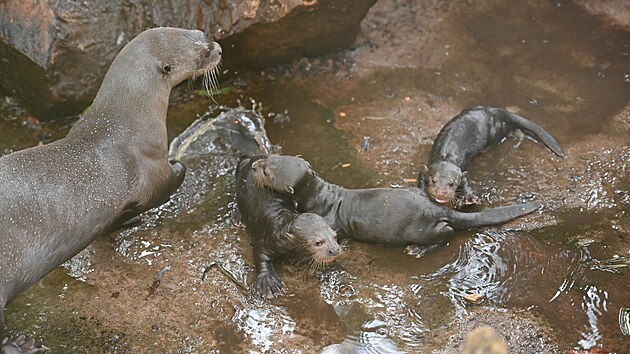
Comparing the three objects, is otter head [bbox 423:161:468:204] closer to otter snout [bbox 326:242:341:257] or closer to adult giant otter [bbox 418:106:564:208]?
adult giant otter [bbox 418:106:564:208]

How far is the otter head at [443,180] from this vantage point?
4.61 meters

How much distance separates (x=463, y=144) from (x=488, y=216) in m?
0.61

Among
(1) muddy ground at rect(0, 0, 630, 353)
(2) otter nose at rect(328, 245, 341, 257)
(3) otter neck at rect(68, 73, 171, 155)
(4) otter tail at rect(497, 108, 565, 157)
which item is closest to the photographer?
(1) muddy ground at rect(0, 0, 630, 353)

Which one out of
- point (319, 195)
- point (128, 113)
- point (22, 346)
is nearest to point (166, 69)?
point (128, 113)

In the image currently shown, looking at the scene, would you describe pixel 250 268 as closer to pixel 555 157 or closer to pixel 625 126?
pixel 555 157

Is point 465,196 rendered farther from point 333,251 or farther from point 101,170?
point 101,170

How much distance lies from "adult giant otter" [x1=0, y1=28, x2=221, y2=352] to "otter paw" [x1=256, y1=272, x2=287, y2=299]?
774 millimetres

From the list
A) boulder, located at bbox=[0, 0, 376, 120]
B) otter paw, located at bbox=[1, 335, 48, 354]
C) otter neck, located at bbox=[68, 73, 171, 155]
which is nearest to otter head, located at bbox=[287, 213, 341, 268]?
otter neck, located at bbox=[68, 73, 171, 155]

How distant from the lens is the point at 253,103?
18.6 feet

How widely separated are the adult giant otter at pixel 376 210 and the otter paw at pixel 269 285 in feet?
1.42

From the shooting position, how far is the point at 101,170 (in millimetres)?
4348

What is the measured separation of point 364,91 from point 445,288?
6.21 ft

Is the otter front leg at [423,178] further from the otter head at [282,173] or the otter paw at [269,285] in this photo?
the otter paw at [269,285]

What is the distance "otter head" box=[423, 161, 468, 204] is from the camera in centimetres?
461
